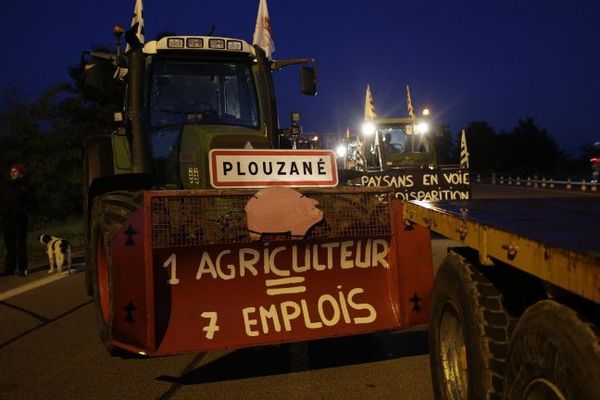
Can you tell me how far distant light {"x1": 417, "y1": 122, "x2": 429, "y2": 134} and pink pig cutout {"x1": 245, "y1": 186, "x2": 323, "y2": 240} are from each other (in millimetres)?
16184

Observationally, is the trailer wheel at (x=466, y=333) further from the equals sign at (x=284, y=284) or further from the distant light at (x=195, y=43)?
the distant light at (x=195, y=43)

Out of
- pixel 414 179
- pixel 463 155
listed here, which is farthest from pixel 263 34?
pixel 463 155

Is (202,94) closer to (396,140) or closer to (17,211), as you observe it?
(17,211)

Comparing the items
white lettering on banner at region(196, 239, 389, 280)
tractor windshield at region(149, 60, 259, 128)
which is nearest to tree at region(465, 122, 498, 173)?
tractor windshield at region(149, 60, 259, 128)

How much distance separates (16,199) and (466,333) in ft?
31.2

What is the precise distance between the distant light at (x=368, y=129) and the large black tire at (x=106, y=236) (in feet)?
50.1

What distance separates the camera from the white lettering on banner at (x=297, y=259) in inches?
189

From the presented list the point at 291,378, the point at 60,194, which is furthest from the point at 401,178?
the point at 60,194

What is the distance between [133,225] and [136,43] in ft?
10.6

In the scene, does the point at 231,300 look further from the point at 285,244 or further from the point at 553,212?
the point at 553,212

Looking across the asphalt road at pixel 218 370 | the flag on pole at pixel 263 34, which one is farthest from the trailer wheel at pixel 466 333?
the flag on pole at pixel 263 34

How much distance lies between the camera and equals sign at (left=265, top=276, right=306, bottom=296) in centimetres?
488

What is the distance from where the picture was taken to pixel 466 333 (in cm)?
329

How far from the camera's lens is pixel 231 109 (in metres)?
7.51
